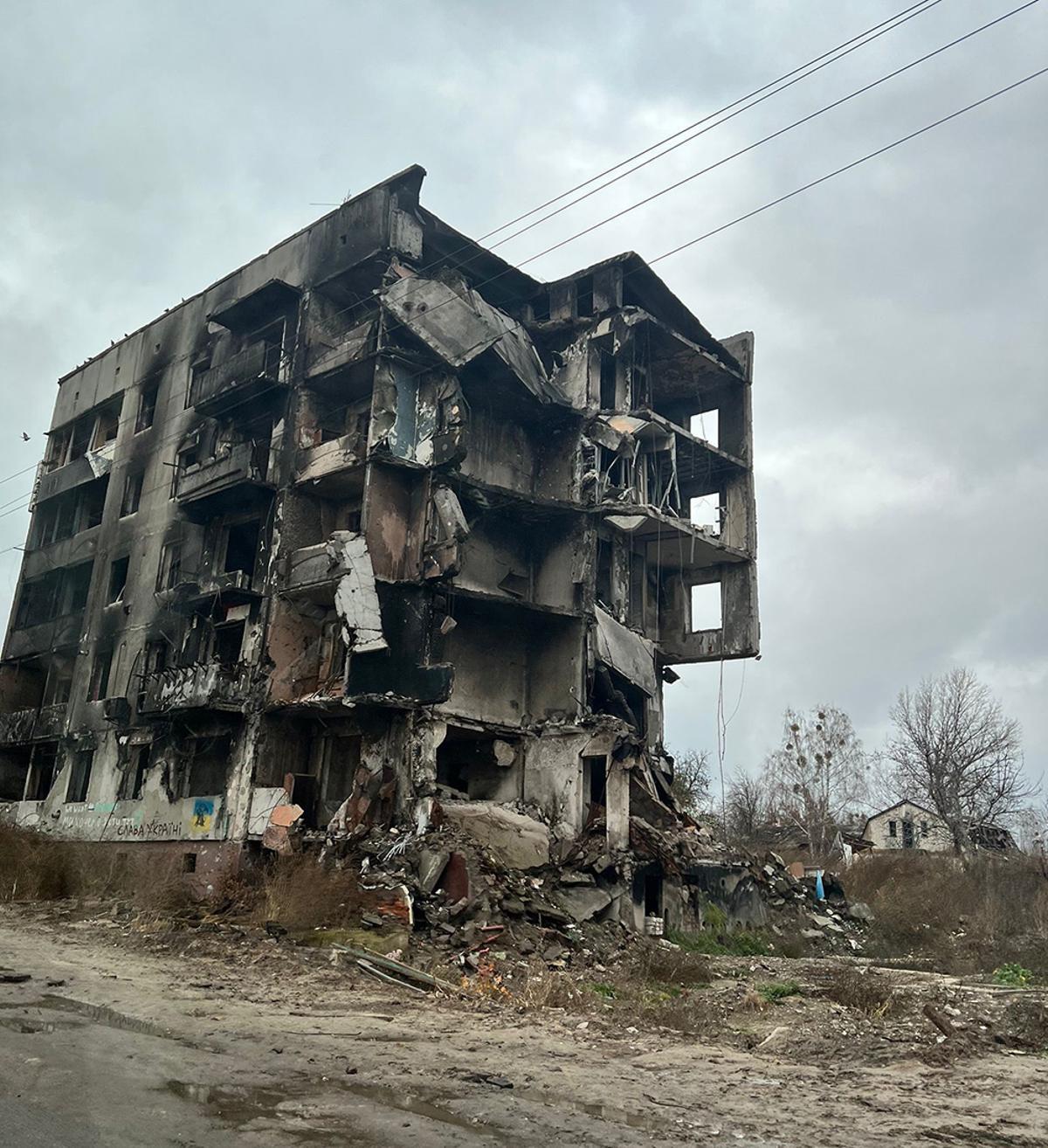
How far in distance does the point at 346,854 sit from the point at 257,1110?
49.7 ft

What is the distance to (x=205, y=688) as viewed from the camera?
25.5 meters

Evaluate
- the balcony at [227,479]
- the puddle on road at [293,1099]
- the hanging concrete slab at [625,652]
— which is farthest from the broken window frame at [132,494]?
the puddle on road at [293,1099]

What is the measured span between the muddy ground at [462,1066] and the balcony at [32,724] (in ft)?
64.6

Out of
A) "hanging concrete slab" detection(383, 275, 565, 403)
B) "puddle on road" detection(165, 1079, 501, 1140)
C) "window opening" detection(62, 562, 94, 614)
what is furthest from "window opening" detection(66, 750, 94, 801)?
"puddle on road" detection(165, 1079, 501, 1140)

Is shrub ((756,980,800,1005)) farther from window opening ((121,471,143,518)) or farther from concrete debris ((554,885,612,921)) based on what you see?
window opening ((121,471,143,518))

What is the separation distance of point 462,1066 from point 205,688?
60.1 feet

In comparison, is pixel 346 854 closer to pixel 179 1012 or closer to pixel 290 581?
pixel 290 581

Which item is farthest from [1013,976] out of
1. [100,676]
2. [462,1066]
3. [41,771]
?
[41,771]

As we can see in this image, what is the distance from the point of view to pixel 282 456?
93.2ft

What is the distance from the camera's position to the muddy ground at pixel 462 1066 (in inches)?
261

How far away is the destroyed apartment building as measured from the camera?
24141 mm

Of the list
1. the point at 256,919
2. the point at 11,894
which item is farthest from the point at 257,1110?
the point at 11,894

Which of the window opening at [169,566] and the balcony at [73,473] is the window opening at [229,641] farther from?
the balcony at [73,473]

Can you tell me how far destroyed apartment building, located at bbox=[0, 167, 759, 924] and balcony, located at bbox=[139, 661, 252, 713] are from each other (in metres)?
0.08
